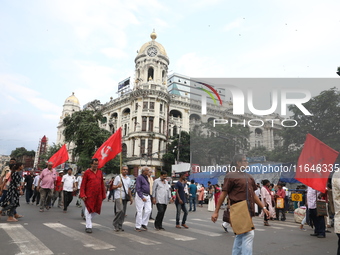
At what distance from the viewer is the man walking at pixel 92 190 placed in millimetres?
7123

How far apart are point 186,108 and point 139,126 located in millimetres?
9901

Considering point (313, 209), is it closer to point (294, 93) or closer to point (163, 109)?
point (294, 93)

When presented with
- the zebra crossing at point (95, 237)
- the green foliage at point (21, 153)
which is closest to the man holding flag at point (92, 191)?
the zebra crossing at point (95, 237)

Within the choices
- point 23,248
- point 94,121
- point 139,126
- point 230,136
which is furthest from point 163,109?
point 23,248

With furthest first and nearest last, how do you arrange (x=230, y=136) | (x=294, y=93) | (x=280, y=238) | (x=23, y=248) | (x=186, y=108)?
(x=186, y=108) < (x=230, y=136) < (x=294, y=93) < (x=280, y=238) < (x=23, y=248)

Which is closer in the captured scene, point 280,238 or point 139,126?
point 280,238

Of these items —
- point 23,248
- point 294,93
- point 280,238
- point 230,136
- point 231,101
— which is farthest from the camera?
point 230,136

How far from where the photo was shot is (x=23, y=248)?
4957 millimetres

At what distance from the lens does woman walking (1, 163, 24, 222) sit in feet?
26.8

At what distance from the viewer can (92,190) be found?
24.0 ft

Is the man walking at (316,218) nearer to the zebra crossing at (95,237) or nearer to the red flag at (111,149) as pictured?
the zebra crossing at (95,237)

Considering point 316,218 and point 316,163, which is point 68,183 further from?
point 316,163

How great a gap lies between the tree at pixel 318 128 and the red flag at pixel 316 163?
2.16 ft

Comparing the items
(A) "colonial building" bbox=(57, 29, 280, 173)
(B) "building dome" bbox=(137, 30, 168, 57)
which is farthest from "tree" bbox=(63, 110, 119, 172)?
(B) "building dome" bbox=(137, 30, 168, 57)
